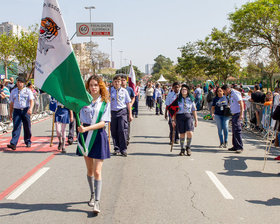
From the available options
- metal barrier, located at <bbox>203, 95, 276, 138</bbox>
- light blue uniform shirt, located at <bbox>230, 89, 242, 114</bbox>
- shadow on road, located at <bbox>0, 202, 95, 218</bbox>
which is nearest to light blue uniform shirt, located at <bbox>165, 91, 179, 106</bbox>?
light blue uniform shirt, located at <bbox>230, 89, 242, 114</bbox>

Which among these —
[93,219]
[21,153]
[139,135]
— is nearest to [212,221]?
[93,219]

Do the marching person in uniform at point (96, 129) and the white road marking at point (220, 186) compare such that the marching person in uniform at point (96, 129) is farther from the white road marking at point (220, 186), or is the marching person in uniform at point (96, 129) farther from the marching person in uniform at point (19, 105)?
the marching person in uniform at point (19, 105)

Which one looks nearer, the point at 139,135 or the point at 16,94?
the point at 16,94

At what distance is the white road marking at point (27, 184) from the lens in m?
5.60

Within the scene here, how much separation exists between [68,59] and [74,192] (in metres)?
2.37

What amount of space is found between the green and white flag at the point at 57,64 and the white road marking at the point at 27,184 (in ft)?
6.65

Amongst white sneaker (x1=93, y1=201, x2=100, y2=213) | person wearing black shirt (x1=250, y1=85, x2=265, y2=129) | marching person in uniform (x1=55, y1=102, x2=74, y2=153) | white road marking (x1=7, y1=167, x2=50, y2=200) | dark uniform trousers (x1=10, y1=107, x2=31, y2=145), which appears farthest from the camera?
person wearing black shirt (x1=250, y1=85, x2=265, y2=129)

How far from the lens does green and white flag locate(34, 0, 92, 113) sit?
4379 mm

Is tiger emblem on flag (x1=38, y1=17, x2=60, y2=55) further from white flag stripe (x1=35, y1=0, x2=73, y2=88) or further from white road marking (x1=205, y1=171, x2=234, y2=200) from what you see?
white road marking (x1=205, y1=171, x2=234, y2=200)

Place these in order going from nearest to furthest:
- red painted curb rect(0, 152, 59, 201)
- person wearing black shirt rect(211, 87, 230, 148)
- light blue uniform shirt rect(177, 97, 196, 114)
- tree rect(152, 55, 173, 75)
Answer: red painted curb rect(0, 152, 59, 201), light blue uniform shirt rect(177, 97, 196, 114), person wearing black shirt rect(211, 87, 230, 148), tree rect(152, 55, 173, 75)

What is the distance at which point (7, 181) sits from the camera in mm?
6488

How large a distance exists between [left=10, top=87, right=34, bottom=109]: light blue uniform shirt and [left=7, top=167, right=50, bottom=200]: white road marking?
106 inches

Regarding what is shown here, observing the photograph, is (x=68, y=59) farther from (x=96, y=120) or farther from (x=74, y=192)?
(x=74, y=192)

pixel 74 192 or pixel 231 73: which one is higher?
pixel 231 73
